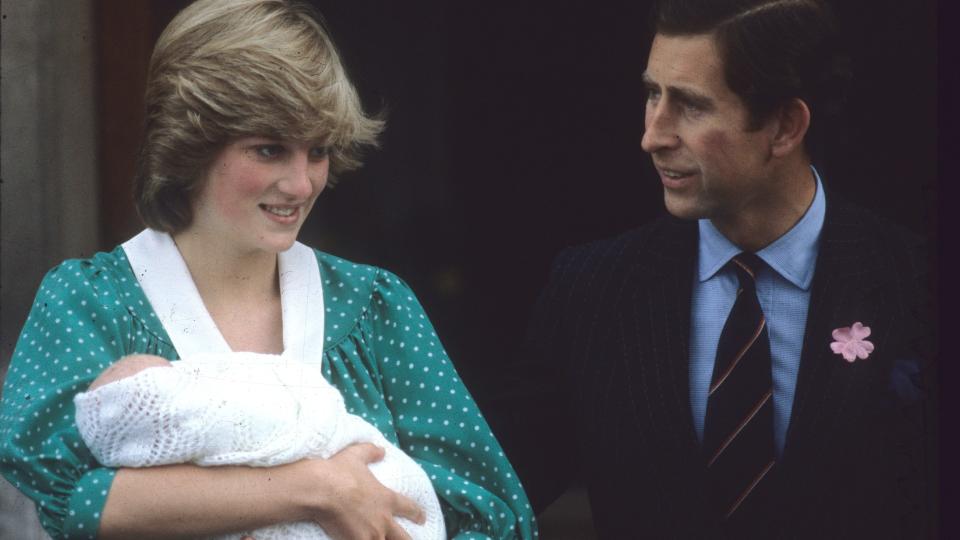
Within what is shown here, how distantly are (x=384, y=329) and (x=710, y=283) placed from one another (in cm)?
65

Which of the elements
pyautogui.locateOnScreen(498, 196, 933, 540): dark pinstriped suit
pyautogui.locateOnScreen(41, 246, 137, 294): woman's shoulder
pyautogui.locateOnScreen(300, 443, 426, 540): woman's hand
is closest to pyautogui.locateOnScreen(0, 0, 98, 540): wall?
pyautogui.locateOnScreen(41, 246, 137, 294): woman's shoulder

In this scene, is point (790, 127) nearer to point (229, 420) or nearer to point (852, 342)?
point (852, 342)

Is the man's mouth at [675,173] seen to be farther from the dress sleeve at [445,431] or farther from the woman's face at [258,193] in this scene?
the woman's face at [258,193]

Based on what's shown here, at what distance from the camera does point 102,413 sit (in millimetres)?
2092

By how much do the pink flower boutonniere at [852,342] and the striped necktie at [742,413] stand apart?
0.44 ft

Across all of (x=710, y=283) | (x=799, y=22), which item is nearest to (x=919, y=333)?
(x=710, y=283)

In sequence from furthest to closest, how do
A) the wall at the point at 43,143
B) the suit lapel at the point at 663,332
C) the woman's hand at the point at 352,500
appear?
the wall at the point at 43,143 → the suit lapel at the point at 663,332 → the woman's hand at the point at 352,500

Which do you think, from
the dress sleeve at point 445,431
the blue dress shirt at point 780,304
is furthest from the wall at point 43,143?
A: the blue dress shirt at point 780,304

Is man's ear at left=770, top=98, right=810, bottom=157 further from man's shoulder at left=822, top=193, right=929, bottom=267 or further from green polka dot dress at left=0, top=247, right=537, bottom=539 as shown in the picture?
green polka dot dress at left=0, top=247, right=537, bottom=539

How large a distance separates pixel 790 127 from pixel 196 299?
1.18 metres

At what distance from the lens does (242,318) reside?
93.2 inches

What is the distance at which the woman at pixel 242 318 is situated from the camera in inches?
84.5

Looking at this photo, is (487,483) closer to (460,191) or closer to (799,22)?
(460,191)

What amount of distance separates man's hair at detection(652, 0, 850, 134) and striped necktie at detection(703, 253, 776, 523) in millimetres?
322
